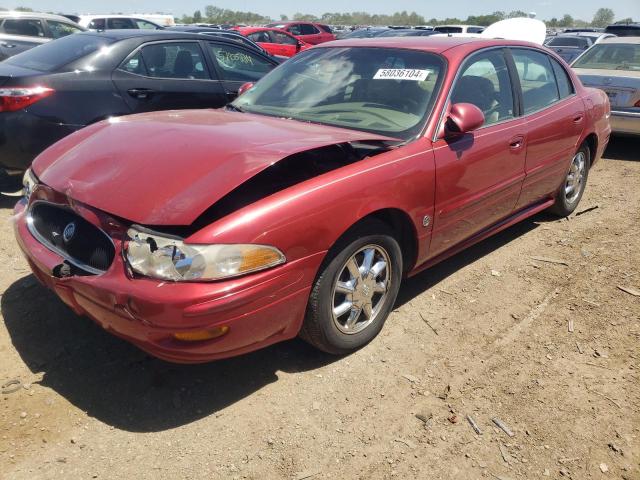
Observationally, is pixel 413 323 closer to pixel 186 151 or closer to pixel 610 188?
pixel 186 151

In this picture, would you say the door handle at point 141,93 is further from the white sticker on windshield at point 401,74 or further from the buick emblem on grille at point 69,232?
the buick emblem on grille at point 69,232

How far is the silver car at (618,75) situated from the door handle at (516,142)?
4374mm

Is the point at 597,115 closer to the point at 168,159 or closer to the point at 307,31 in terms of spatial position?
the point at 168,159

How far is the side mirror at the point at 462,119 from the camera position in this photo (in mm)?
3266

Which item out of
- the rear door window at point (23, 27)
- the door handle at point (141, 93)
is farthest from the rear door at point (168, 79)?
the rear door window at point (23, 27)

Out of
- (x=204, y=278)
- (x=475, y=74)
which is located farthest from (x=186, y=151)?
(x=475, y=74)

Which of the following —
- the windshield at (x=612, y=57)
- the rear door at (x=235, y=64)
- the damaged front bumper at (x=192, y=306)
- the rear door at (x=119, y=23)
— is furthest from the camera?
the rear door at (x=119, y=23)

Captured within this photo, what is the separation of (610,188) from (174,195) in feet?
18.3

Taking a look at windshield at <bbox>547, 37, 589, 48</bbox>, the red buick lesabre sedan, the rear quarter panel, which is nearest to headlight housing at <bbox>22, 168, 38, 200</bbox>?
the red buick lesabre sedan

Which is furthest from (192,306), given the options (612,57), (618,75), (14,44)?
(14,44)

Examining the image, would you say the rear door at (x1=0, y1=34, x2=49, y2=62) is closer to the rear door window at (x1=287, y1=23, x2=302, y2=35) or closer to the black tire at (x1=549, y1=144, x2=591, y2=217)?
the black tire at (x1=549, y1=144, x2=591, y2=217)

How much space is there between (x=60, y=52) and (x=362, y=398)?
4.57 m

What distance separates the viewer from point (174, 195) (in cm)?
249

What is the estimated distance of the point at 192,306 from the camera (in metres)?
2.29
